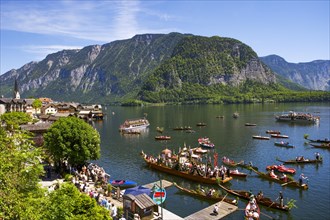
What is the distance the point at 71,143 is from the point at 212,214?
25688 millimetres

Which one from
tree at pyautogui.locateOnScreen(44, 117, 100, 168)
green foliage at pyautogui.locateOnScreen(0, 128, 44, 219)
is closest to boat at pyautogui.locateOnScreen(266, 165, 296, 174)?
tree at pyautogui.locateOnScreen(44, 117, 100, 168)

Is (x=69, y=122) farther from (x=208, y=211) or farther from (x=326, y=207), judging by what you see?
(x=326, y=207)

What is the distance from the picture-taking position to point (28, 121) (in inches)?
4294

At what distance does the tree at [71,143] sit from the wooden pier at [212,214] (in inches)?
Result: 847

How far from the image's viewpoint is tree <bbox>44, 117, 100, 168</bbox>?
49.7 m

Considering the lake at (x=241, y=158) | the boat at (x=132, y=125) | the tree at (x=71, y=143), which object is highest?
the tree at (x=71, y=143)

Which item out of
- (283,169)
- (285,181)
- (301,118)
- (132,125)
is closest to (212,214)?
(285,181)

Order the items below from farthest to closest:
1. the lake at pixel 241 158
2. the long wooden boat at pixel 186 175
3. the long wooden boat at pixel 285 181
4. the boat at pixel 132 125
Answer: the boat at pixel 132 125
the long wooden boat at pixel 186 175
the long wooden boat at pixel 285 181
the lake at pixel 241 158

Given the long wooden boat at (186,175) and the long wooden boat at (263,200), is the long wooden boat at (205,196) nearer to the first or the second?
the long wooden boat at (263,200)

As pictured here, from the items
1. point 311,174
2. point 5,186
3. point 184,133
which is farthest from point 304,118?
point 5,186

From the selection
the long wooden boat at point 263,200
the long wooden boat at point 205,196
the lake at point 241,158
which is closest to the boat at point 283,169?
the lake at point 241,158

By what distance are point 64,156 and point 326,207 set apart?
39.2m

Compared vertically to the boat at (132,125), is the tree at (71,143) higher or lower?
higher

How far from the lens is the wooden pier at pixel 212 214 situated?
3666cm
